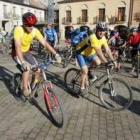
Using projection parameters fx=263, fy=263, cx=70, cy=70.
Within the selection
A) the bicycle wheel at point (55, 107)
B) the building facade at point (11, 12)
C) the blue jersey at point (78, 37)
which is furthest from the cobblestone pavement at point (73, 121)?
the building facade at point (11, 12)

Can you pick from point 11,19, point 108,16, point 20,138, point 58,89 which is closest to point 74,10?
point 108,16

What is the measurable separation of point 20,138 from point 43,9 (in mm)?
63784

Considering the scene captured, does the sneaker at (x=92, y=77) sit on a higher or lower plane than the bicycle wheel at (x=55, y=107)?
higher

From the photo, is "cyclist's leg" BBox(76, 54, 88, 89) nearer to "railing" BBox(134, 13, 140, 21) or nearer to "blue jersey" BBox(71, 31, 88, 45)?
"blue jersey" BBox(71, 31, 88, 45)

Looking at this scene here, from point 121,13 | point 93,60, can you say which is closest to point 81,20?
point 121,13

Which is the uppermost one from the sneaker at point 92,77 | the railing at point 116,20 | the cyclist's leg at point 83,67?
the railing at point 116,20

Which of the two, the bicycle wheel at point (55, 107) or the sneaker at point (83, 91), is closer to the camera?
the bicycle wheel at point (55, 107)

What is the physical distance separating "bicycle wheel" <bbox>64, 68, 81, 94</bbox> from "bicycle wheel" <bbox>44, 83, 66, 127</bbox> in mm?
1834

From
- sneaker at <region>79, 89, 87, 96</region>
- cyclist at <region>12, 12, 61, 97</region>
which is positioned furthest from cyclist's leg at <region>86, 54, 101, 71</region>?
cyclist at <region>12, 12, 61, 97</region>

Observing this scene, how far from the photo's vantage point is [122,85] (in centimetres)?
560

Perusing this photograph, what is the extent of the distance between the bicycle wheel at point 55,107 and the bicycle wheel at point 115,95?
4.47 ft

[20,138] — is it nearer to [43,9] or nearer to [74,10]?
[74,10]

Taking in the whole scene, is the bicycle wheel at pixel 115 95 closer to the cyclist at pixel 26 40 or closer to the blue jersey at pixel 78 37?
the cyclist at pixel 26 40

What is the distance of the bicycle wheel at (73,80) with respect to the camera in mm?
6777
